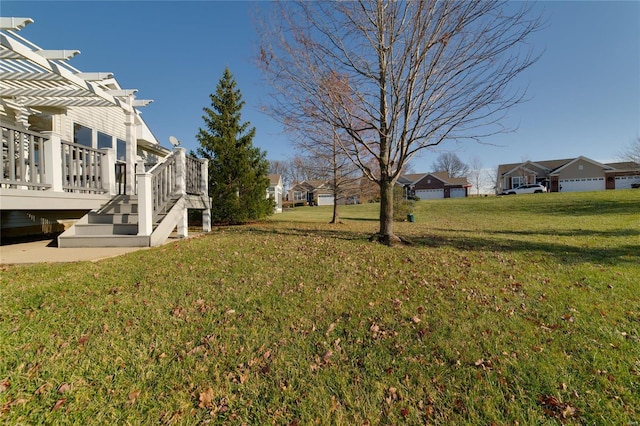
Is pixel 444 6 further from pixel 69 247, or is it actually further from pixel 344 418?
pixel 69 247

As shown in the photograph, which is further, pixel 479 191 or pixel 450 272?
pixel 479 191

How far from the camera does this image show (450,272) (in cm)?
502

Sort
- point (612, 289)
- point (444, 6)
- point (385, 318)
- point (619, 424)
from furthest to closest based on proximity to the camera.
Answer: point (444, 6) → point (612, 289) → point (385, 318) → point (619, 424)

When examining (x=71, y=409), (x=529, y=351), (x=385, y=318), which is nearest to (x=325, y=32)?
(x=385, y=318)

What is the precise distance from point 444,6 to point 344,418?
7653mm

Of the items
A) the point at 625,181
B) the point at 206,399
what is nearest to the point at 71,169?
the point at 206,399

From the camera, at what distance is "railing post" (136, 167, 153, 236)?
5867mm

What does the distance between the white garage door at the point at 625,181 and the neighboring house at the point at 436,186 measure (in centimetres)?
1892

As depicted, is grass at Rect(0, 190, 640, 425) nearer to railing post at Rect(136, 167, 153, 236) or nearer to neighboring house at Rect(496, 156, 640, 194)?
railing post at Rect(136, 167, 153, 236)

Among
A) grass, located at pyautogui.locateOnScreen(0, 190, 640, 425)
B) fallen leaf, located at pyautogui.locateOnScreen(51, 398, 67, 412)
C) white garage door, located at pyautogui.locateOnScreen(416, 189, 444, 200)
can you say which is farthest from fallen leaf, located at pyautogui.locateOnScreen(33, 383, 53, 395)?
white garage door, located at pyautogui.locateOnScreen(416, 189, 444, 200)

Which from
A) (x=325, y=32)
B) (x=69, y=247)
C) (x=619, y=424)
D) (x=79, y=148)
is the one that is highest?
(x=325, y=32)

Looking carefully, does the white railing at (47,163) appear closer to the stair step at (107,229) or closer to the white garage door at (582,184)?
the stair step at (107,229)

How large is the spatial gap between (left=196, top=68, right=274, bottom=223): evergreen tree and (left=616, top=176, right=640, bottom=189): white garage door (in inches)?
1955

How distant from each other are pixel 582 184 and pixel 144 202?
53.0 metres
